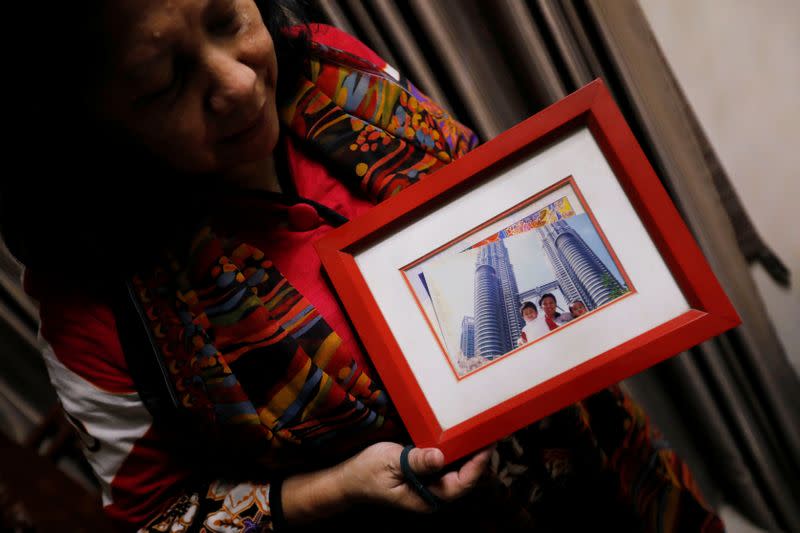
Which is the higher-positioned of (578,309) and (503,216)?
(503,216)

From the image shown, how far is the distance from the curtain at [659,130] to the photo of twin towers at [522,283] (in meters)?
0.40

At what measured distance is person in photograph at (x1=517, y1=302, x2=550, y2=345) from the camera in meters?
0.52

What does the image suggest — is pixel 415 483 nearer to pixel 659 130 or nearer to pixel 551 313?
pixel 551 313

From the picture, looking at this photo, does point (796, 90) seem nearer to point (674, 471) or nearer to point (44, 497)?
point (674, 471)

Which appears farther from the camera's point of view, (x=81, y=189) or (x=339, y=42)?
(x=339, y=42)

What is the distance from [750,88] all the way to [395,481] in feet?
3.41

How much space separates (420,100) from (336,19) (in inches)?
10.2

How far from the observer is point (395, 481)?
1.81ft

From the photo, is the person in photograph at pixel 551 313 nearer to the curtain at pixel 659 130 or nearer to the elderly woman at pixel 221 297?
the elderly woman at pixel 221 297

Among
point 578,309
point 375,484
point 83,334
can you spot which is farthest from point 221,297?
point 578,309

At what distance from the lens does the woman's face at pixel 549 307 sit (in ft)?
1.71

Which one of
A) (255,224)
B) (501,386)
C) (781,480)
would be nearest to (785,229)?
(781,480)

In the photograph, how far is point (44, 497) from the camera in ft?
2.79

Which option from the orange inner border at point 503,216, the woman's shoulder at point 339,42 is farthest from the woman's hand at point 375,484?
the woman's shoulder at point 339,42
